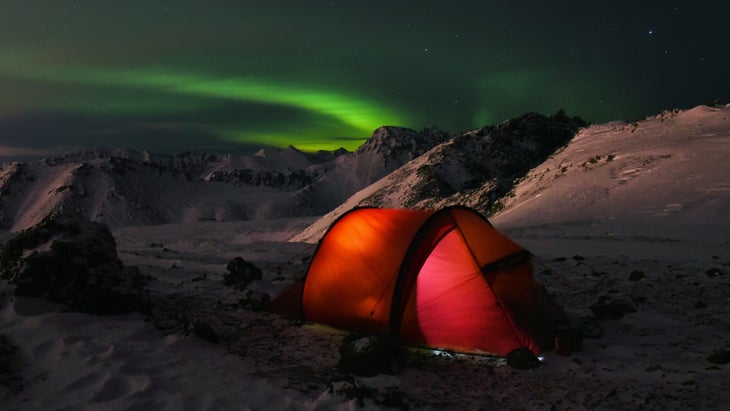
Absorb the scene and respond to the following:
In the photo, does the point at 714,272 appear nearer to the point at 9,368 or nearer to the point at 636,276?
the point at 636,276

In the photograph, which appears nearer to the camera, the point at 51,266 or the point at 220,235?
the point at 51,266

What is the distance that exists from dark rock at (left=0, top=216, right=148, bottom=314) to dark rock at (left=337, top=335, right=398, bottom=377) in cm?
438

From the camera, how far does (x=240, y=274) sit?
40.9ft

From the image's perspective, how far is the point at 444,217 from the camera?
8180 mm

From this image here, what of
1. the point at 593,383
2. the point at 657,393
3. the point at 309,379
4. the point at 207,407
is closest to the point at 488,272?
the point at 593,383

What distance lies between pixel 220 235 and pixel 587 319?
47.2m

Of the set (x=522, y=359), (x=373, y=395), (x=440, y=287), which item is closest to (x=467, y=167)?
(x=440, y=287)

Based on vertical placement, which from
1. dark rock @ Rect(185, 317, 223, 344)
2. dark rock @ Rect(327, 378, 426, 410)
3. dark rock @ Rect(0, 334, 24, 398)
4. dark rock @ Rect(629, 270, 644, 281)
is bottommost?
dark rock @ Rect(629, 270, 644, 281)

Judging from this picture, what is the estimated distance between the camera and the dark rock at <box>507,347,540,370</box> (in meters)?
6.71

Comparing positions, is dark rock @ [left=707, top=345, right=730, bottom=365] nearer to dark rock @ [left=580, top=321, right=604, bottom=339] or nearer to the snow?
the snow

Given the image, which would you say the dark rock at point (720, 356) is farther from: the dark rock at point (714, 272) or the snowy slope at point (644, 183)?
the snowy slope at point (644, 183)

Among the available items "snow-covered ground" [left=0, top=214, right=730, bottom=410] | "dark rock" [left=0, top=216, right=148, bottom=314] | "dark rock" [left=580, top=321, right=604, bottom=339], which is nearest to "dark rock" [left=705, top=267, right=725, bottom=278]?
"snow-covered ground" [left=0, top=214, right=730, bottom=410]

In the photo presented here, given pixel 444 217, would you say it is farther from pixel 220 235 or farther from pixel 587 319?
pixel 220 235

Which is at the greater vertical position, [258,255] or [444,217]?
[444,217]
